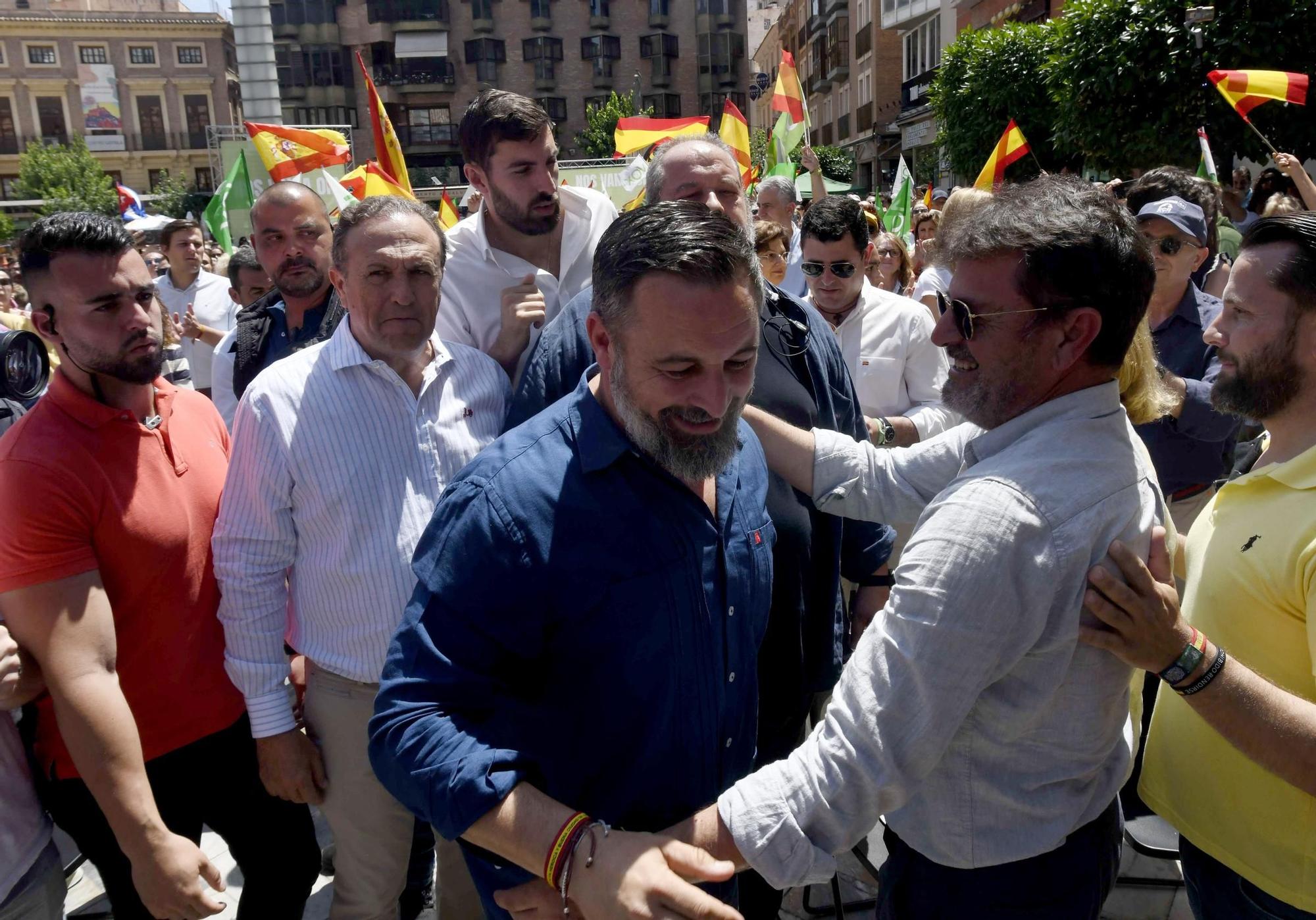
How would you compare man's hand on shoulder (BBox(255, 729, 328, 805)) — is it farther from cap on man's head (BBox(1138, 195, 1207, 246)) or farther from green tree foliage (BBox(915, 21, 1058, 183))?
green tree foliage (BBox(915, 21, 1058, 183))

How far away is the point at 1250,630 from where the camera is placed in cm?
185

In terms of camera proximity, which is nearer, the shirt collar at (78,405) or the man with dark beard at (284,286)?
the shirt collar at (78,405)

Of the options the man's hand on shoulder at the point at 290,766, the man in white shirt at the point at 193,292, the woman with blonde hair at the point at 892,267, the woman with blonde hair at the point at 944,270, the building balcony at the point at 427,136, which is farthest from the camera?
the building balcony at the point at 427,136

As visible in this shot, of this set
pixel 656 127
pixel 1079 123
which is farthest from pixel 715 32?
pixel 656 127

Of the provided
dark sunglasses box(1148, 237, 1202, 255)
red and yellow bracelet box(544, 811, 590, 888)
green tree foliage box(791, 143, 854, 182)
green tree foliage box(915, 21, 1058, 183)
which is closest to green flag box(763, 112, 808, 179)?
dark sunglasses box(1148, 237, 1202, 255)

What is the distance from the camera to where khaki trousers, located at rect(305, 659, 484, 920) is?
2.48 m

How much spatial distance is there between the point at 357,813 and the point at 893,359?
2.88 meters

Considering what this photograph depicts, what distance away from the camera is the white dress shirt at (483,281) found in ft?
9.83

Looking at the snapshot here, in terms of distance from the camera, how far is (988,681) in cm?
147

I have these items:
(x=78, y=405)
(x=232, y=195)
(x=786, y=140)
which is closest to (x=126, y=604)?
(x=78, y=405)

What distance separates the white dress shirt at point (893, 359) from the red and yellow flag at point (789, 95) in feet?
21.9

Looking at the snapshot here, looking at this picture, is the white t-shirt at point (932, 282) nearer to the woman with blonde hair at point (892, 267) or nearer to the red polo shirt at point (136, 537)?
the woman with blonde hair at point (892, 267)

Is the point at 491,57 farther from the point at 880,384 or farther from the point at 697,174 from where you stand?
the point at 697,174

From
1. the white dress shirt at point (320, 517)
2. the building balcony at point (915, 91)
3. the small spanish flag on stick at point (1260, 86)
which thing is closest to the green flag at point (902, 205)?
the small spanish flag on stick at point (1260, 86)
